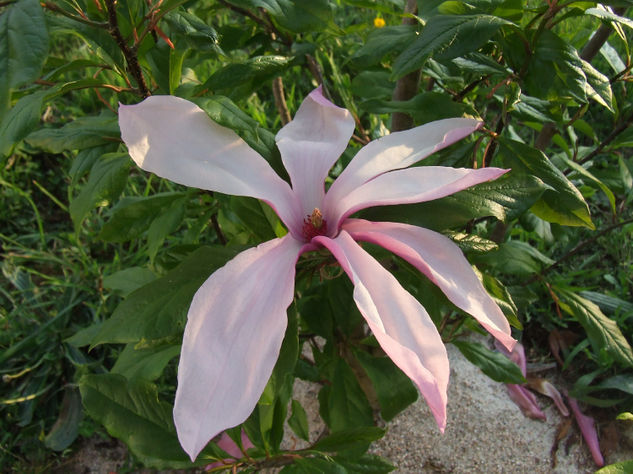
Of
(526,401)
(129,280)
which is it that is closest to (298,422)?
(129,280)

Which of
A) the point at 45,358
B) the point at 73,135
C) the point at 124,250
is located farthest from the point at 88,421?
the point at 73,135

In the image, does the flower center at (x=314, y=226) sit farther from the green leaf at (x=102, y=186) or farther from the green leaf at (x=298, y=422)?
the green leaf at (x=298, y=422)

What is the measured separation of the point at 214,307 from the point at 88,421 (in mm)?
1366

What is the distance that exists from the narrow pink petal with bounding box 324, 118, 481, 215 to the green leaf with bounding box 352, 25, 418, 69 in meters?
0.28

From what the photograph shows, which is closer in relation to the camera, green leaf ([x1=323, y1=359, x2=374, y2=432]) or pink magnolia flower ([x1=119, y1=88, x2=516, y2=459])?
pink magnolia flower ([x1=119, y1=88, x2=516, y2=459])

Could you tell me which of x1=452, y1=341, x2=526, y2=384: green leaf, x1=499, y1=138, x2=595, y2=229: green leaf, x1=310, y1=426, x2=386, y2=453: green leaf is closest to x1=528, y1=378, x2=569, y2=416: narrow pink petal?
x1=452, y1=341, x2=526, y2=384: green leaf

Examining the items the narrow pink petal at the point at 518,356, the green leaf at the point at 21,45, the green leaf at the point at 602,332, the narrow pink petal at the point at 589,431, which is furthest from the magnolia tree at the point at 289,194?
the narrow pink petal at the point at 589,431

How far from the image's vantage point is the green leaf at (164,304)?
0.80 m

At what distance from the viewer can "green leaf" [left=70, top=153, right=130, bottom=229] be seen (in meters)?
0.93

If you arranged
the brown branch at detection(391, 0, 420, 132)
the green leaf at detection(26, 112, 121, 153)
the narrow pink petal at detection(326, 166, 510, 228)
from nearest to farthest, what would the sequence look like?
1. the narrow pink petal at detection(326, 166, 510, 228)
2. the green leaf at detection(26, 112, 121, 153)
3. the brown branch at detection(391, 0, 420, 132)

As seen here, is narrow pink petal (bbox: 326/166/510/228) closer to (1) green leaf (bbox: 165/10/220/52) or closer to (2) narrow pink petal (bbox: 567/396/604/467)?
(1) green leaf (bbox: 165/10/220/52)

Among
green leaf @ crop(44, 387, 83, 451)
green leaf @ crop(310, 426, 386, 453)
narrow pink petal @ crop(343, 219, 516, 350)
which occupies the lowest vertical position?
green leaf @ crop(44, 387, 83, 451)

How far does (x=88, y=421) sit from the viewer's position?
5.89 ft

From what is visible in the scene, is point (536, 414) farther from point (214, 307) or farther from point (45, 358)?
point (45, 358)
